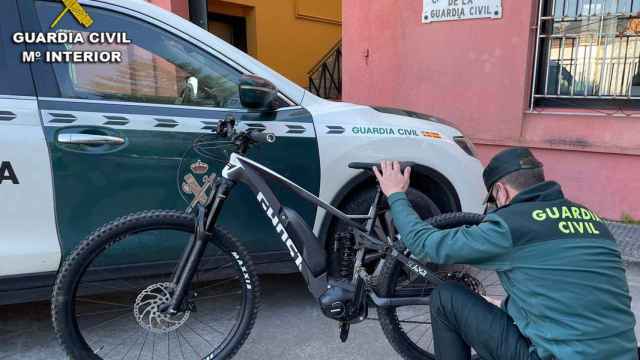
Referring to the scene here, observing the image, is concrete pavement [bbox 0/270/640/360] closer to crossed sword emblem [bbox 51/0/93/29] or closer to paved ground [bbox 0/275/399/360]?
paved ground [bbox 0/275/399/360]

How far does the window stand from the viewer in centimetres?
264

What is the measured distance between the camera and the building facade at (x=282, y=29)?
10.4 meters

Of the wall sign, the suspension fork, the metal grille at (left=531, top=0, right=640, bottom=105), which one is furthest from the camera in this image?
the wall sign

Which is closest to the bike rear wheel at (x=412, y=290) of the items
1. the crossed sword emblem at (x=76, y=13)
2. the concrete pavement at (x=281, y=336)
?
the concrete pavement at (x=281, y=336)

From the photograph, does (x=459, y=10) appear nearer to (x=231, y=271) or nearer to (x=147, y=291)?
(x=231, y=271)

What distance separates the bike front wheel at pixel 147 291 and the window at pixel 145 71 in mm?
835

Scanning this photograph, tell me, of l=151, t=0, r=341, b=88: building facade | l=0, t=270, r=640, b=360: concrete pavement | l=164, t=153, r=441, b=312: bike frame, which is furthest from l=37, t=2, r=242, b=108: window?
l=151, t=0, r=341, b=88: building facade

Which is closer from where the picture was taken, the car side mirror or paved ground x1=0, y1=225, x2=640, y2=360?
the car side mirror

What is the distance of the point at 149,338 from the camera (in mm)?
2904

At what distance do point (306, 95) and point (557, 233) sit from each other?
1.85m

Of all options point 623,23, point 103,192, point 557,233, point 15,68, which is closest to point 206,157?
point 103,192

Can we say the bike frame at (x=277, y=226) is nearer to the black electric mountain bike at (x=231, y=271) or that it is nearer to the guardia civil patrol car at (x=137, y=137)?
the black electric mountain bike at (x=231, y=271)

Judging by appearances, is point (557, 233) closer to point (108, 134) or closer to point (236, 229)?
point (236, 229)

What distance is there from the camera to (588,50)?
4.92 meters
